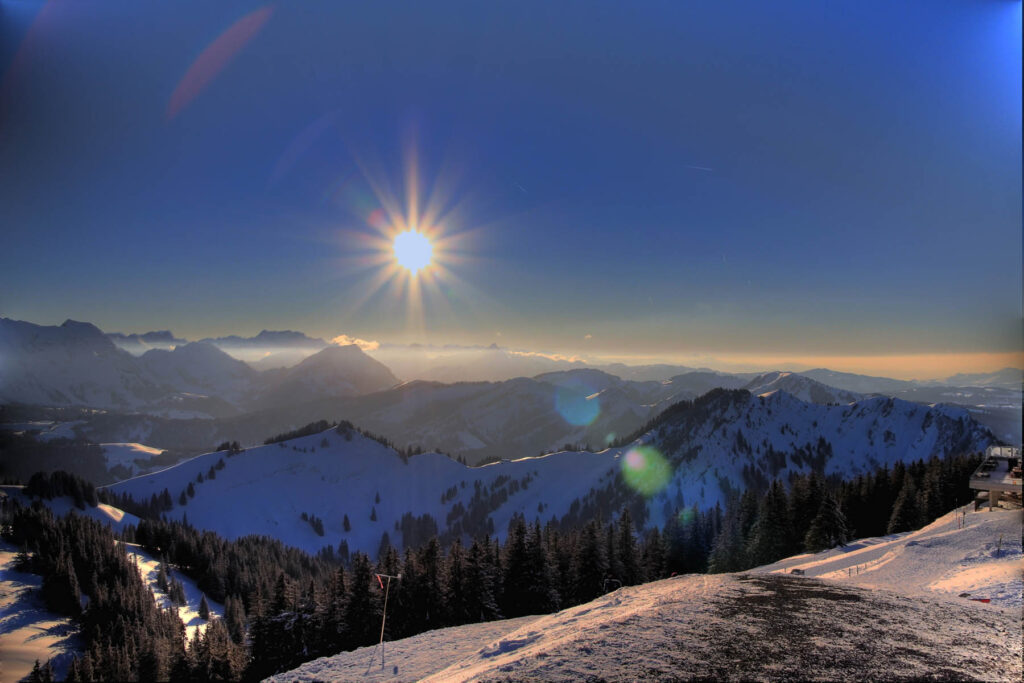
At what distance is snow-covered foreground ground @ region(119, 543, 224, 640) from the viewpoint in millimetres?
77500

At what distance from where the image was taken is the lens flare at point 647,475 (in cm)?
17600

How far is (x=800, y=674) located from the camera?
7.29 metres

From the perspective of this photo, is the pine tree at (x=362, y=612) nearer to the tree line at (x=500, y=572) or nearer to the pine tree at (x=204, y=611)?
the tree line at (x=500, y=572)

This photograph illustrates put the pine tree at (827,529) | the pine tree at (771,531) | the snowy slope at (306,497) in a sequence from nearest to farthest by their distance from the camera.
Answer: the pine tree at (827,529) < the pine tree at (771,531) < the snowy slope at (306,497)

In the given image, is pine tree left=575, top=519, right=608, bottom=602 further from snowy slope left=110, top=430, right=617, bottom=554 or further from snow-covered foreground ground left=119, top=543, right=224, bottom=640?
snowy slope left=110, top=430, right=617, bottom=554

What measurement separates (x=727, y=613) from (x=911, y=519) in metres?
43.7

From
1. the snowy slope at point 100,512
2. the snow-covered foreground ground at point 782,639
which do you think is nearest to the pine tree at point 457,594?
the snow-covered foreground ground at point 782,639

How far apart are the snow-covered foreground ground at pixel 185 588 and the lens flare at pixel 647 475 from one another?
14134 cm

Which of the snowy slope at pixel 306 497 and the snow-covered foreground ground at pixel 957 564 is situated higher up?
the snow-covered foreground ground at pixel 957 564

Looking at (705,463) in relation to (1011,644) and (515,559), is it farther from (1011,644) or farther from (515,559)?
(1011,644)

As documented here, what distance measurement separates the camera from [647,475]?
187 metres

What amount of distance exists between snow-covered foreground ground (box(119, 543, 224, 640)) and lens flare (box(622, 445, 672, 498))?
5565 inches

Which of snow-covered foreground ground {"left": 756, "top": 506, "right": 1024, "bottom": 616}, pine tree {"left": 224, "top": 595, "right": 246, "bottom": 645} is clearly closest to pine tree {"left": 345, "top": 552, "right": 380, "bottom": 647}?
snow-covered foreground ground {"left": 756, "top": 506, "right": 1024, "bottom": 616}

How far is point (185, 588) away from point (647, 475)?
519ft
